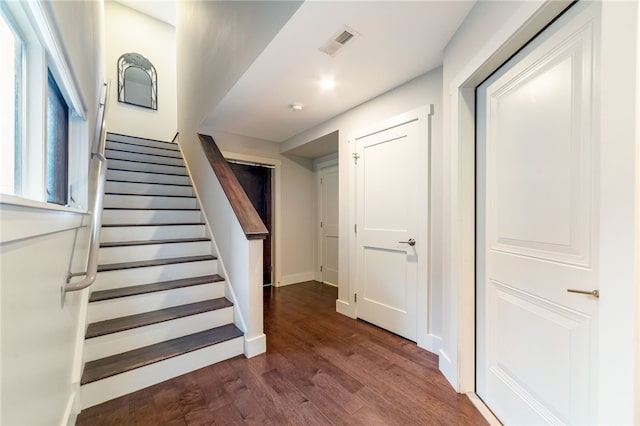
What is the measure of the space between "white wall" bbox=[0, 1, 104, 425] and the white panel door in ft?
5.96

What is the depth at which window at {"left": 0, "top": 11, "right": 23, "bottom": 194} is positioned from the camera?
0.91 meters

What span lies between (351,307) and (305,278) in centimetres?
163

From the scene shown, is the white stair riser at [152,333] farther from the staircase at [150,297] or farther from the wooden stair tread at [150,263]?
the wooden stair tread at [150,263]

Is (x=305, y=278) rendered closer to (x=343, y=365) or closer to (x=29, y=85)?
(x=343, y=365)

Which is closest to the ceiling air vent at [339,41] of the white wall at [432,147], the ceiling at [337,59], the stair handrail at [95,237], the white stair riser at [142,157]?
the ceiling at [337,59]

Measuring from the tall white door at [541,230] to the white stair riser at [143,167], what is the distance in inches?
149

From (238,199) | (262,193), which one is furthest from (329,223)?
(238,199)

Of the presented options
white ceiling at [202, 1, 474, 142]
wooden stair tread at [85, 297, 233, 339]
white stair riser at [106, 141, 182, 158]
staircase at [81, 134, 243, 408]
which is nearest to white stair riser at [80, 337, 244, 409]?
staircase at [81, 134, 243, 408]

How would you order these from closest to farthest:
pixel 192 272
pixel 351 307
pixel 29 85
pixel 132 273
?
pixel 29 85 → pixel 132 273 → pixel 192 272 → pixel 351 307

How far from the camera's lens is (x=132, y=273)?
2.18m

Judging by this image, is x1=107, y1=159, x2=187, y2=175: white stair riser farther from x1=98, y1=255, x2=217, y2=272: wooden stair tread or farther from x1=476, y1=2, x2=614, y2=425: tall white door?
x1=476, y1=2, x2=614, y2=425: tall white door

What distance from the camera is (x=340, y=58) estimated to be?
73.8 inches

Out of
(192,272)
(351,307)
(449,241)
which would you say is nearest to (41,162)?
(192,272)

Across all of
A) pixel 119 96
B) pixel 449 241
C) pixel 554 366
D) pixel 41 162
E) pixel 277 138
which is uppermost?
pixel 119 96
